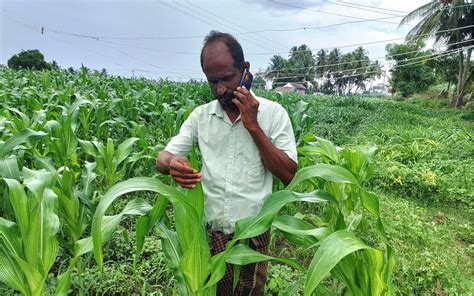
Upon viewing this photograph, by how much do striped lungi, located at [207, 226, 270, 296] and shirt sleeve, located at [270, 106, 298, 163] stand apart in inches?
16.4

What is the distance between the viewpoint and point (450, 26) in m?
21.1

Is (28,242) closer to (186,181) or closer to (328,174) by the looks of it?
(186,181)

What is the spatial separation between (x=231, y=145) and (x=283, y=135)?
21 centimetres

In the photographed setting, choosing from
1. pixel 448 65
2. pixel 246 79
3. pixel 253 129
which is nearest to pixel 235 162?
pixel 253 129

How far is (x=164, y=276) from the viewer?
89.4 inches

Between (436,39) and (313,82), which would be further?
(313,82)

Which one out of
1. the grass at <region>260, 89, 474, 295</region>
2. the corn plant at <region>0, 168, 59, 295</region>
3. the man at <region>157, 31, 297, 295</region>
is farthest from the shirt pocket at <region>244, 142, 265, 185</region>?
the grass at <region>260, 89, 474, 295</region>

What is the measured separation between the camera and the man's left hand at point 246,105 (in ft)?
4.20

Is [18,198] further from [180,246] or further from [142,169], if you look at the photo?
[142,169]

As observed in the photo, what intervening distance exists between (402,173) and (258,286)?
365cm

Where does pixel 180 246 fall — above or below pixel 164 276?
above

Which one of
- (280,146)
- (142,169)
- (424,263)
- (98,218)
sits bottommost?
(424,263)

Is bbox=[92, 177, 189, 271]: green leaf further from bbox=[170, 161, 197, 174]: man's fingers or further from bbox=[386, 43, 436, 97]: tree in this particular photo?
bbox=[386, 43, 436, 97]: tree

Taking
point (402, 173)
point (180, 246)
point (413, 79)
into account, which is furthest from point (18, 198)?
point (413, 79)
